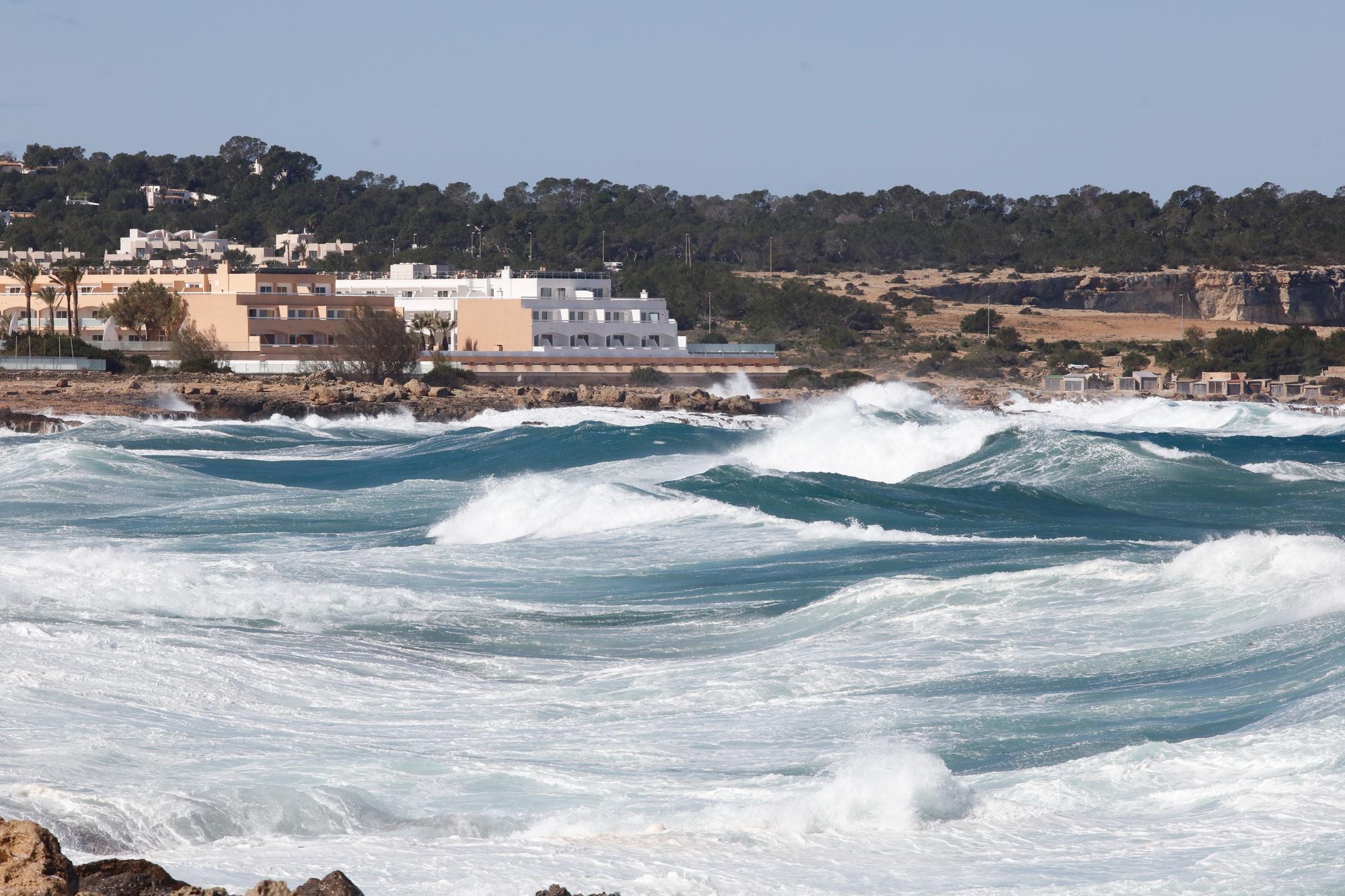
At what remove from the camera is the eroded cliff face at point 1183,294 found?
4075 inches

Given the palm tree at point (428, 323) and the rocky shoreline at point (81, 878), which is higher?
the palm tree at point (428, 323)

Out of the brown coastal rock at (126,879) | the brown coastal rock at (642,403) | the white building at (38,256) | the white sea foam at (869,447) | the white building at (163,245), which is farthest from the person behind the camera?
the white building at (163,245)

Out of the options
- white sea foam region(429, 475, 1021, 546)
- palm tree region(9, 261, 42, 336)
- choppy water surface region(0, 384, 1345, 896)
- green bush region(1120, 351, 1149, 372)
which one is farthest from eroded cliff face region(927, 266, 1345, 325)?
white sea foam region(429, 475, 1021, 546)

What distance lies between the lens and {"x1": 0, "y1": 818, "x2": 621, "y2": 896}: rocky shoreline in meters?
6.61

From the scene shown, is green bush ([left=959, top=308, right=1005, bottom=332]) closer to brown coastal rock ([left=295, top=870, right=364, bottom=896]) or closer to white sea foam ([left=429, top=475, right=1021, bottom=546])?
white sea foam ([left=429, top=475, right=1021, bottom=546])

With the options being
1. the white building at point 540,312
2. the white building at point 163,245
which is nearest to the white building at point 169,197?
the white building at point 163,245

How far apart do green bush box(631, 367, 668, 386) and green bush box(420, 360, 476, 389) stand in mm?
7714

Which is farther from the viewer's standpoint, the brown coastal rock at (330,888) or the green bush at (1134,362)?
the green bush at (1134,362)

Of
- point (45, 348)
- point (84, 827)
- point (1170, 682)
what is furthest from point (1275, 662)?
point (45, 348)

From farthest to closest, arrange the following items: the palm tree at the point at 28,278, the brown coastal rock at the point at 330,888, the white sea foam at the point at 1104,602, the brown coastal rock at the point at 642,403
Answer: the palm tree at the point at 28,278 < the brown coastal rock at the point at 642,403 < the white sea foam at the point at 1104,602 < the brown coastal rock at the point at 330,888

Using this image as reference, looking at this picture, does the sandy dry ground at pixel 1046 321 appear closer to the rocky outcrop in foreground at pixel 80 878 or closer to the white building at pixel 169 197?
the white building at pixel 169 197

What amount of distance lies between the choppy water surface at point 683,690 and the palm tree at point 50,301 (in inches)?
1764

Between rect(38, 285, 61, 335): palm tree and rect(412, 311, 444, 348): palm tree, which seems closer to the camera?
rect(38, 285, 61, 335): palm tree

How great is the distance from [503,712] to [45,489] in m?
18.7
